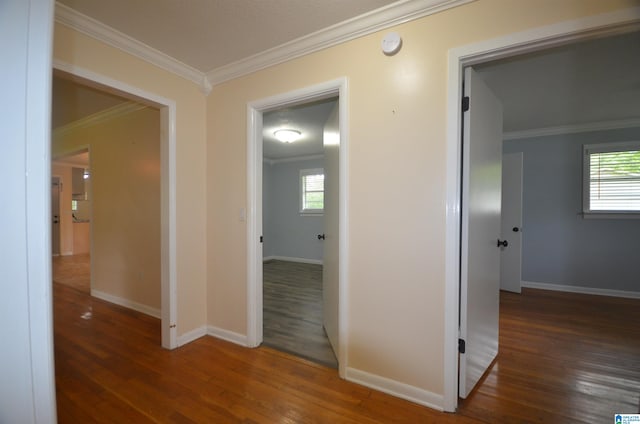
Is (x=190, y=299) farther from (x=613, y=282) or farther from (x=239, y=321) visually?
(x=613, y=282)

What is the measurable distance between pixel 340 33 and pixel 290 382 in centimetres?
247

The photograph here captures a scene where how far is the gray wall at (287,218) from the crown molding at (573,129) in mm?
3678

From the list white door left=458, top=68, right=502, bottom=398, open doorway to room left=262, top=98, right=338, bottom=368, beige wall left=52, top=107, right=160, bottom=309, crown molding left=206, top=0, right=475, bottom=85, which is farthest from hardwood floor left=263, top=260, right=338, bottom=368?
crown molding left=206, top=0, right=475, bottom=85

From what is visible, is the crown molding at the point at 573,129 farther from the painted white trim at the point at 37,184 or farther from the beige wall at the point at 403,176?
the painted white trim at the point at 37,184

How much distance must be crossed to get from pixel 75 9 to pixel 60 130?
3.34 m

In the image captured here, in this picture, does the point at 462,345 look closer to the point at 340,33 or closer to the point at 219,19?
the point at 340,33

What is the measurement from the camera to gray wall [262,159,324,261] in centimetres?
613

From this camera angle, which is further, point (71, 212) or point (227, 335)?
point (71, 212)

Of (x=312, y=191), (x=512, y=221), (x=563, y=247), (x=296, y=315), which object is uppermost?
(x=312, y=191)

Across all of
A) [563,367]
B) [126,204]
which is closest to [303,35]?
[126,204]

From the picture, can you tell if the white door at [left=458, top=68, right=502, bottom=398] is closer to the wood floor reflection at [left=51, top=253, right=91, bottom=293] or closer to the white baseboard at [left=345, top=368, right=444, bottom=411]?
the white baseboard at [left=345, top=368, right=444, bottom=411]

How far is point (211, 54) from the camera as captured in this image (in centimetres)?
216

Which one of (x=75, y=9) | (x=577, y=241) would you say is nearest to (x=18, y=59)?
(x=75, y=9)

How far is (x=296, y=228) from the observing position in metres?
6.34
